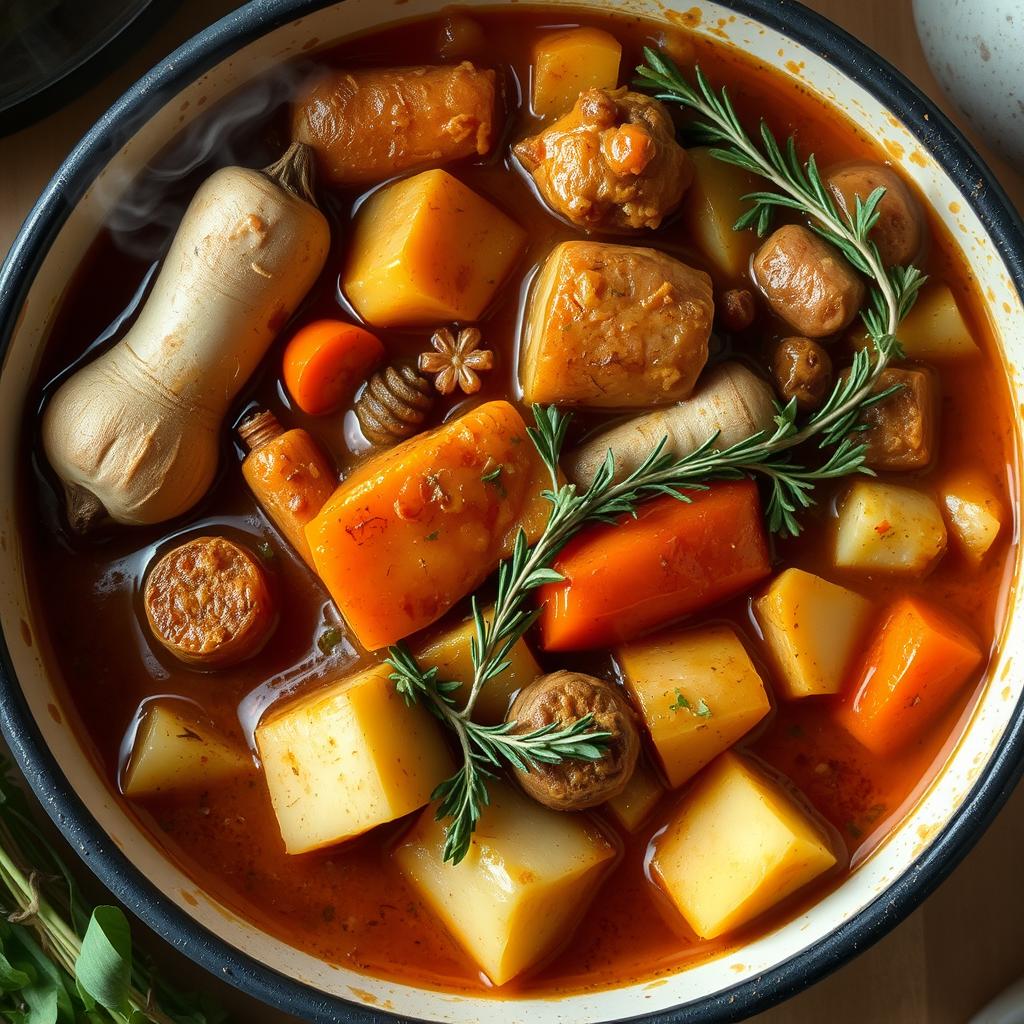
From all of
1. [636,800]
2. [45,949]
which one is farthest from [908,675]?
[45,949]

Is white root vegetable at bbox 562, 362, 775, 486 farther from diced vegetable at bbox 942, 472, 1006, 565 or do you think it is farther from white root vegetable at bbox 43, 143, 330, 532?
white root vegetable at bbox 43, 143, 330, 532

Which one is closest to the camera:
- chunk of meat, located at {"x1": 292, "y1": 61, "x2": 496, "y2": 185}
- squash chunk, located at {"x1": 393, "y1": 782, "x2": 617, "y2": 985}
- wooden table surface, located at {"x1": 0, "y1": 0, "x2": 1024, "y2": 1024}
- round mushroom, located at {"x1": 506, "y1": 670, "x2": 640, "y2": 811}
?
round mushroom, located at {"x1": 506, "y1": 670, "x2": 640, "y2": 811}

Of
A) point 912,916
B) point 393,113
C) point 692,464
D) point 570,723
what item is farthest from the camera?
point 912,916

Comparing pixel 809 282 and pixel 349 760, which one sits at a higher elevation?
pixel 809 282

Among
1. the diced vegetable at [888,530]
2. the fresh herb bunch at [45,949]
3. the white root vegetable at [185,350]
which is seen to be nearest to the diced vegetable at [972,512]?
the diced vegetable at [888,530]

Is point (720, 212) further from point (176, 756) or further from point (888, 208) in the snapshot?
point (176, 756)

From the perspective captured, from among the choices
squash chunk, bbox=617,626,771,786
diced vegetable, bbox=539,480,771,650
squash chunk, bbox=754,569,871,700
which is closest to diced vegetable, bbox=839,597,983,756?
squash chunk, bbox=754,569,871,700

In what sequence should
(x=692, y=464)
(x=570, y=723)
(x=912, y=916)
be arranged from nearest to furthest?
(x=570, y=723) → (x=692, y=464) → (x=912, y=916)

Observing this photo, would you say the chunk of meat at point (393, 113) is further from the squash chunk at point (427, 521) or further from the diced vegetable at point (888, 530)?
the diced vegetable at point (888, 530)
